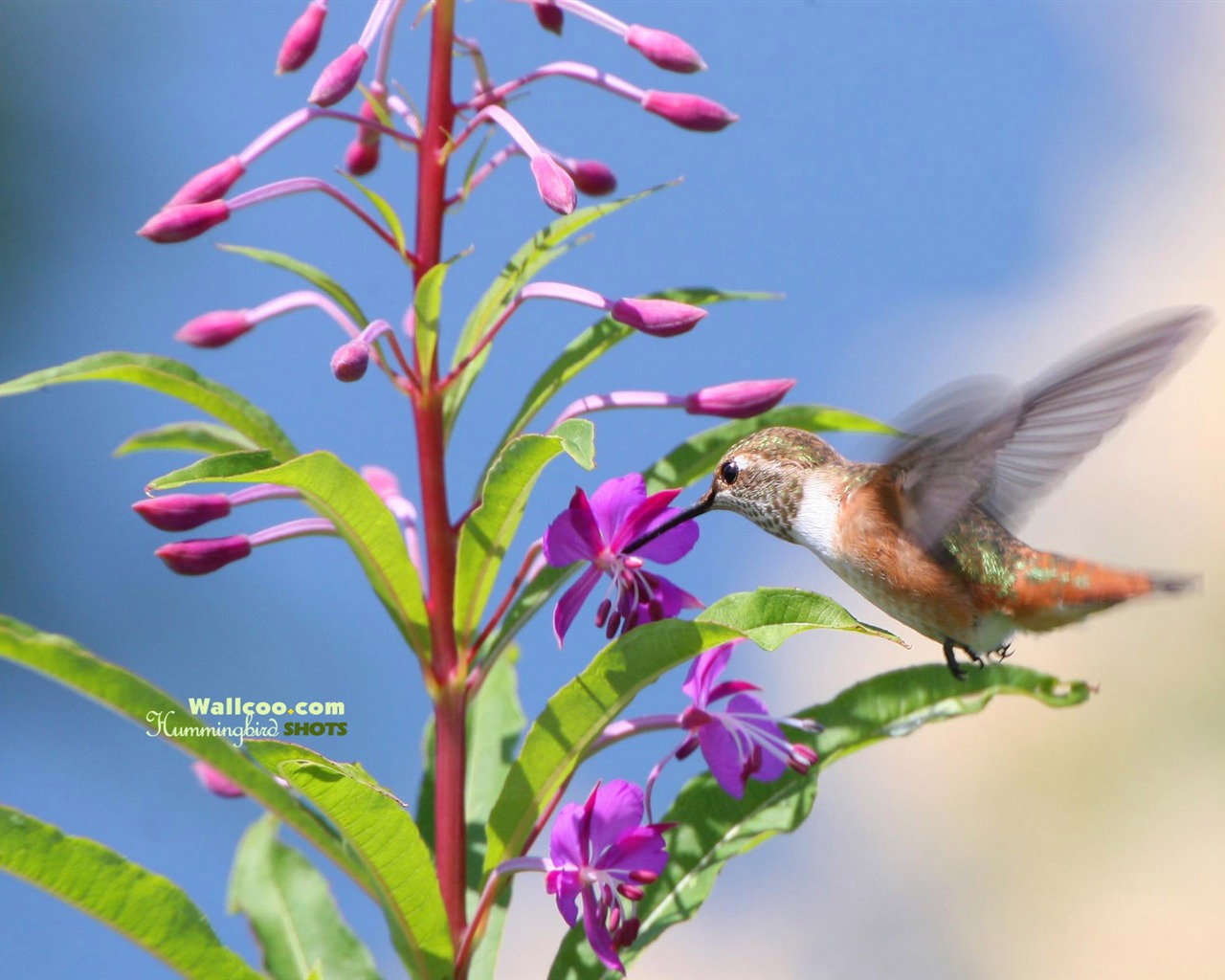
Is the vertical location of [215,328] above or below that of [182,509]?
above

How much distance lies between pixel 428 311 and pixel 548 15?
1.71ft

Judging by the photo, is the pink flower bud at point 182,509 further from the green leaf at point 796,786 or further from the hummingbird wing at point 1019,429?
the hummingbird wing at point 1019,429

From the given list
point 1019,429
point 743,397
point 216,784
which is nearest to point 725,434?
point 743,397

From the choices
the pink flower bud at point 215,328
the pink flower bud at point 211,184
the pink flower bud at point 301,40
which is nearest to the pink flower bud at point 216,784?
the pink flower bud at point 215,328

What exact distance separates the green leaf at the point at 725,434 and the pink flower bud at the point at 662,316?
29cm

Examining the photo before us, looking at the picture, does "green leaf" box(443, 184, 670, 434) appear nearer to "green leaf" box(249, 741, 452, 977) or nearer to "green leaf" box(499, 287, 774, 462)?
"green leaf" box(499, 287, 774, 462)

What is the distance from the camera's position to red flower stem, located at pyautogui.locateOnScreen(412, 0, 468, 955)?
66.2 inches

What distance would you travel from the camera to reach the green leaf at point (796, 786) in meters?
1.77

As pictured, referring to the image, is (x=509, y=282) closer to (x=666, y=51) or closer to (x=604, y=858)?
(x=666, y=51)

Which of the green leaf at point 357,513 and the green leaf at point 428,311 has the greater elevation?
the green leaf at point 428,311

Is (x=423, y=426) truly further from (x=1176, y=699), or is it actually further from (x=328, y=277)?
(x=1176, y=699)

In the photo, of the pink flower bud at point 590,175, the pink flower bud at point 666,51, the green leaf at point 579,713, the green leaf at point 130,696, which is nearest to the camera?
the green leaf at point 130,696

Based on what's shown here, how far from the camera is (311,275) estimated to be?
5.45ft

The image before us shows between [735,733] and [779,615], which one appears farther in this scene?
[735,733]
